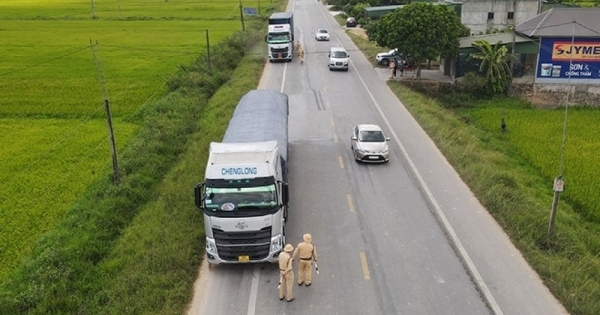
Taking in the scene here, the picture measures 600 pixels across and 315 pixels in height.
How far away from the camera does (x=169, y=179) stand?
2141cm

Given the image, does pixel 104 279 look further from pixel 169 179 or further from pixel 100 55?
pixel 100 55

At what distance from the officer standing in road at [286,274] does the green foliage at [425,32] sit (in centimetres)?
2747

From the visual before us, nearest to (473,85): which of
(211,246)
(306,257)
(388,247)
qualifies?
(388,247)

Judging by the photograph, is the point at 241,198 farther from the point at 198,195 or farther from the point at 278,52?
the point at 278,52

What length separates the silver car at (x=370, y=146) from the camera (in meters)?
22.8

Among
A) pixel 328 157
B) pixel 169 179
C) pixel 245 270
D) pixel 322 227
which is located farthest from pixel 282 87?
pixel 245 270

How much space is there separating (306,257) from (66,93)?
28.5 meters

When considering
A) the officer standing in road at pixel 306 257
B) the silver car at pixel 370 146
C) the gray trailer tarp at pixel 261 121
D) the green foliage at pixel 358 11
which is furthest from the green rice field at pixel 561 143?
the green foliage at pixel 358 11

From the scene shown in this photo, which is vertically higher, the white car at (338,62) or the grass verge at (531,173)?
the white car at (338,62)

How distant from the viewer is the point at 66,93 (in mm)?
36125

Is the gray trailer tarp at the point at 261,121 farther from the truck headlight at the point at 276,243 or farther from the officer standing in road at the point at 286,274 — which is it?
the officer standing in road at the point at 286,274

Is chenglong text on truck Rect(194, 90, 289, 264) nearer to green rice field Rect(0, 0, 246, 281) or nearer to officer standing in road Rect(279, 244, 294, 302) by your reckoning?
A: officer standing in road Rect(279, 244, 294, 302)

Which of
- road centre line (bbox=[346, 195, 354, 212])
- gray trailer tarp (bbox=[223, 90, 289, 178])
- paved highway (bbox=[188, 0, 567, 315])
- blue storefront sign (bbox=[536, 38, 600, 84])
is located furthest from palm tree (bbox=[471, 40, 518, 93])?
road centre line (bbox=[346, 195, 354, 212])

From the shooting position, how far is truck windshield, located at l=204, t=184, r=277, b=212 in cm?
1419
